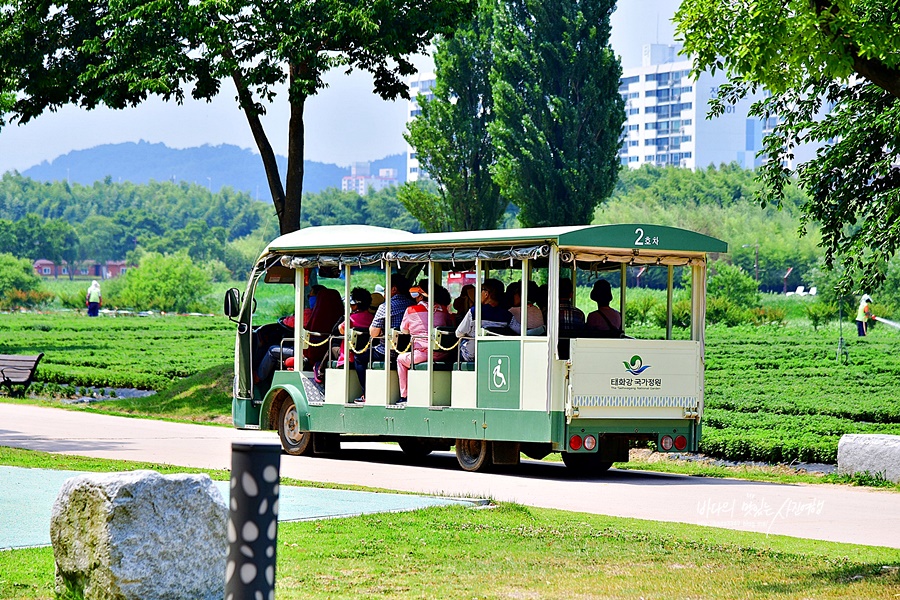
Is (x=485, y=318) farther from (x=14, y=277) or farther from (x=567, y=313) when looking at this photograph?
(x=14, y=277)

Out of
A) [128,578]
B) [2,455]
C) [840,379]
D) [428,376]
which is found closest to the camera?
[128,578]

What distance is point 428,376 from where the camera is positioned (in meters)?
16.0

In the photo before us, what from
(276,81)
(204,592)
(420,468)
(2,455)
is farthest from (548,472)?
(276,81)

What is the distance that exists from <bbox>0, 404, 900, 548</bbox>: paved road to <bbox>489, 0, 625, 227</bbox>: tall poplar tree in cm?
2954

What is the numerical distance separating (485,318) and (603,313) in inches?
54.0

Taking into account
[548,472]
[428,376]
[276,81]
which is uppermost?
[276,81]

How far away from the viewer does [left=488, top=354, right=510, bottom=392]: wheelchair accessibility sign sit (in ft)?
50.0

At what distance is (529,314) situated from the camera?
1518 cm

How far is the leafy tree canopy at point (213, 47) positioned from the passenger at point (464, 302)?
8.46 meters

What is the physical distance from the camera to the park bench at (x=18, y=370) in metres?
26.3

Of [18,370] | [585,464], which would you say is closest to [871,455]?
[585,464]

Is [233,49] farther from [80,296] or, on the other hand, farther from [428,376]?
[80,296]

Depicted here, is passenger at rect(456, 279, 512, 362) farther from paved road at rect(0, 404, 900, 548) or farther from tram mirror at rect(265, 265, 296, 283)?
tram mirror at rect(265, 265, 296, 283)

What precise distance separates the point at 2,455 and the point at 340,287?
4896mm
